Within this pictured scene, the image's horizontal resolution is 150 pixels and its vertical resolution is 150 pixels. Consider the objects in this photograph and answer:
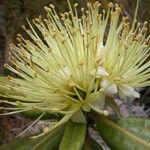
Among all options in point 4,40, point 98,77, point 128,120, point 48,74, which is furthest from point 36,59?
point 4,40

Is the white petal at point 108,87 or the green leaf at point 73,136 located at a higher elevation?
the white petal at point 108,87

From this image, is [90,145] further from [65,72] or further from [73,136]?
[65,72]

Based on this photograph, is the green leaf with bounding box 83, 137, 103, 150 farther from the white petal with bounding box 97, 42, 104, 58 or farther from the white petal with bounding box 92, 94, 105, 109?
the white petal with bounding box 97, 42, 104, 58

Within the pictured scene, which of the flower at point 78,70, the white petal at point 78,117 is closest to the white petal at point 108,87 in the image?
the flower at point 78,70

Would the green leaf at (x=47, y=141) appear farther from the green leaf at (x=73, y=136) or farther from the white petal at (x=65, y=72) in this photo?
the white petal at (x=65, y=72)

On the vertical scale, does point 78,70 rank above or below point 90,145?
above

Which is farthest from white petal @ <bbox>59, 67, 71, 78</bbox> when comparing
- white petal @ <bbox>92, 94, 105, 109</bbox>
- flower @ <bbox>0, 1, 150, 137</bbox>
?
white petal @ <bbox>92, 94, 105, 109</bbox>

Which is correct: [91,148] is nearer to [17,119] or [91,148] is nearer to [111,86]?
[111,86]

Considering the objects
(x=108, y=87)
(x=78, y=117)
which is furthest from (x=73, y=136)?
(x=108, y=87)
